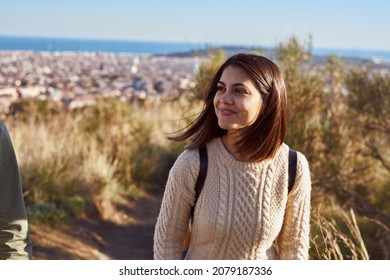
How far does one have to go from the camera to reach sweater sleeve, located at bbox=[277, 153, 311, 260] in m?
1.89

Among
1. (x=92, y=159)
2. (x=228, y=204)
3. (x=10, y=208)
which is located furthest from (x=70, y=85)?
(x=10, y=208)

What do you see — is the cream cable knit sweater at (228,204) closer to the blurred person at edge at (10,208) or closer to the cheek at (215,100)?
the cheek at (215,100)

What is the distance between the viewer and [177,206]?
6.05ft

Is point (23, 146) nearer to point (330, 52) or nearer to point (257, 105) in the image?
point (330, 52)

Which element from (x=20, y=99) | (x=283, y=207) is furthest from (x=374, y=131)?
(x=20, y=99)

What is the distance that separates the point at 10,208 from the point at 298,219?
2.94 feet

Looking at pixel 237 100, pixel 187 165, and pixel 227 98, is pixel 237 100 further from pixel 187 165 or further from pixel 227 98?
pixel 187 165

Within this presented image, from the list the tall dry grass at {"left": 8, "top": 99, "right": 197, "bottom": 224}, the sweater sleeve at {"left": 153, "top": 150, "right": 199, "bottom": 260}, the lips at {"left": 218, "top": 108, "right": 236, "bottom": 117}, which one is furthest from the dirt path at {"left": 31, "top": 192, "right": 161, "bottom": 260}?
the lips at {"left": 218, "top": 108, "right": 236, "bottom": 117}

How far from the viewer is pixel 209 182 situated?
1.83 meters

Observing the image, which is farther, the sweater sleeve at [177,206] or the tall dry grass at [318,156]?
the tall dry grass at [318,156]

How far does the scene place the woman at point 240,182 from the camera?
1.83 metres

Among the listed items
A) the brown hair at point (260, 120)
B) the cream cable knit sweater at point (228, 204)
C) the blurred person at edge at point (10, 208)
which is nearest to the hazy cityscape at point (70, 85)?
the brown hair at point (260, 120)

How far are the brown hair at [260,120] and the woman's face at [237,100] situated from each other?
19 mm

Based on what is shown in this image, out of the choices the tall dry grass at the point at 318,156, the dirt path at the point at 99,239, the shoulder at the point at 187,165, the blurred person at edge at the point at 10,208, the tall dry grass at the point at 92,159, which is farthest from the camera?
the tall dry grass at the point at 92,159
